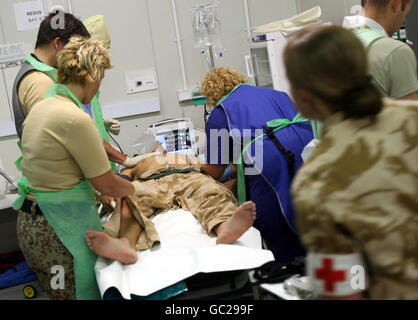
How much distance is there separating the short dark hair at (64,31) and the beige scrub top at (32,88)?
184 mm

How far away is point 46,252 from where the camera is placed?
204cm

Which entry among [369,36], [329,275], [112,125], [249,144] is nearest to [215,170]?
[249,144]

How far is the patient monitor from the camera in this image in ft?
11.8

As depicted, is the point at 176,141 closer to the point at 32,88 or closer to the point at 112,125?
the point at 112,125

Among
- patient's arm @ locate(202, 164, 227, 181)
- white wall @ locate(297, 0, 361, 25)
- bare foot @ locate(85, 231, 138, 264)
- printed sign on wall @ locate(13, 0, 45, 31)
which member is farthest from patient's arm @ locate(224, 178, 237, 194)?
printed sign on wall @ locate(13, 0, 45, 31)

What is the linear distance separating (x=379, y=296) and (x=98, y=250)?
49.9 inches

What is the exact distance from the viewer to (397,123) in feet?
3.33

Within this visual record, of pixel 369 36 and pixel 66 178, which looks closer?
pixel 369 36

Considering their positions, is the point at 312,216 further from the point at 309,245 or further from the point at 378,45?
the point at 378,45

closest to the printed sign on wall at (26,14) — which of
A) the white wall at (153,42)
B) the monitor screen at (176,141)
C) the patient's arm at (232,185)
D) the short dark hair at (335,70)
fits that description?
the white wall at (153,42)

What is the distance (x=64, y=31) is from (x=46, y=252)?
41.0 inches

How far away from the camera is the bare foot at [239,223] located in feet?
6.86
